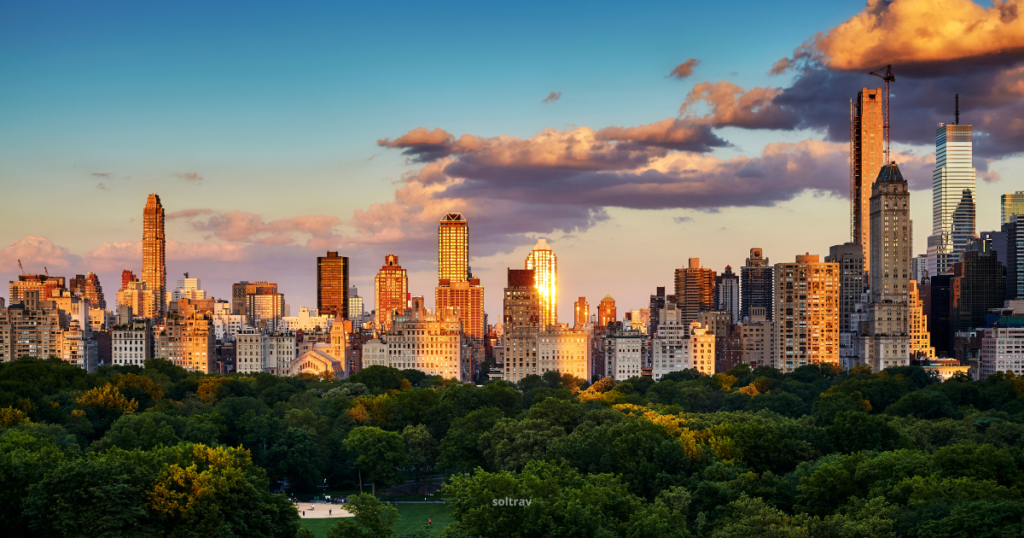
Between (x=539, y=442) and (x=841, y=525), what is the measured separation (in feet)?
118

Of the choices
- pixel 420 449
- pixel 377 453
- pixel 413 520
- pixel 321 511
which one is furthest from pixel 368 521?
pixel 420 449

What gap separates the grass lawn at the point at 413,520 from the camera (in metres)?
77.9

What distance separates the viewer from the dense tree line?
180 feet

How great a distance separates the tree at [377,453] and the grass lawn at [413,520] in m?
4.46

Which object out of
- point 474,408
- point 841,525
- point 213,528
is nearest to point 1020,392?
point 474,408

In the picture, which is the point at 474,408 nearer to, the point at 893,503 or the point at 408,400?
the point at 408,400

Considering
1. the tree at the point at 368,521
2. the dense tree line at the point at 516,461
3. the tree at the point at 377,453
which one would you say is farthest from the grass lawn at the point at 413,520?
the tree at the point at 368,521

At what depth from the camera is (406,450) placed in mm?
101000

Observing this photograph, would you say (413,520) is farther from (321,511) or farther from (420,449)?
(420,449)

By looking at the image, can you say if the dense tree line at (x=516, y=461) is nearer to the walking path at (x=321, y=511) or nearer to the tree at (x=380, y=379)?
the walking path at (x=321, y=511)

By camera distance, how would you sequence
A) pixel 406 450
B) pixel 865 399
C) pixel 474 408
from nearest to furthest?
1. pixel 406 450
2. pixel 474 408
3. pixel 865 399

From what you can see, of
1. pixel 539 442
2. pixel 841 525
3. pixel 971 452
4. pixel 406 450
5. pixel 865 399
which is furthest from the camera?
pixel 865 399

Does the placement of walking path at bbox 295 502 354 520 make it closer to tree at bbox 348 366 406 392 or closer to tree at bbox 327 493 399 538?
tree at bbox 327 493 399 538

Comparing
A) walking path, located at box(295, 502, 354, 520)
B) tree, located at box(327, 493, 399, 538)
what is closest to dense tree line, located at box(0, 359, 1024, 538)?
tree, located at box(327, 493, 399, 538)
